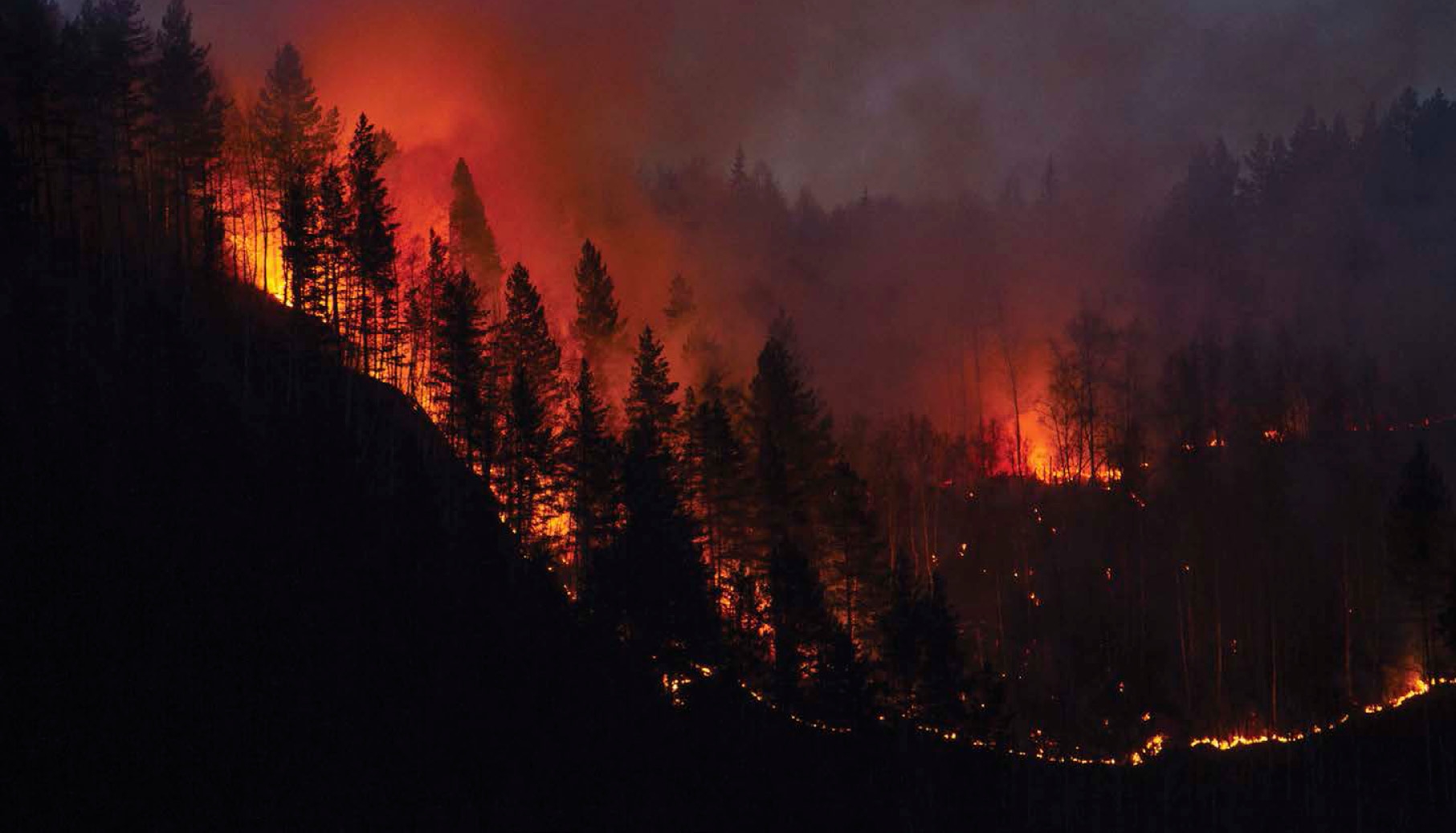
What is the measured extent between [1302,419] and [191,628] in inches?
3448

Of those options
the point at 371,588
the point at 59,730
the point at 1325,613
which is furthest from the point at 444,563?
the point at 1325,613

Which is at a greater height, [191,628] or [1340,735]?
[191,628]

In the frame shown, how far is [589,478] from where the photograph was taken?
150 ft

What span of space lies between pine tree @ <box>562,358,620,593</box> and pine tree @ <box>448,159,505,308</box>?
22.4 meters

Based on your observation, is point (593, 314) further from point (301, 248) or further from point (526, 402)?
point (301, 248)

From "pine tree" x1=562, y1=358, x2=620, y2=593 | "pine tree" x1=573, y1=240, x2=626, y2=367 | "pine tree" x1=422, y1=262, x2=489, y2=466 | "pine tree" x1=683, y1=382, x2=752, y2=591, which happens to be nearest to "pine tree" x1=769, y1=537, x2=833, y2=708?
"pine tree" x1=683, y1=382, x2=752, y2=591

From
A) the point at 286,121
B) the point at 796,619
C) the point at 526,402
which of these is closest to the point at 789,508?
the point at 796,619

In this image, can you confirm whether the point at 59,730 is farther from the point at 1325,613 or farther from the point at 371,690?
the point at 1325,613

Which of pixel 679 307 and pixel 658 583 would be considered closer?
pixel 658 583

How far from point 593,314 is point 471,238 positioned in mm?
11796

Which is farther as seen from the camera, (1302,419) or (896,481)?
(1302,419)

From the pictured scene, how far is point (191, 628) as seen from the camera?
1089 inches

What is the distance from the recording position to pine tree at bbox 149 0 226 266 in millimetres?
55594

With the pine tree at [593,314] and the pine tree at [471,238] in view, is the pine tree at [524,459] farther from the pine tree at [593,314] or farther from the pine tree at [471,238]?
the pine tree at [471,238]
